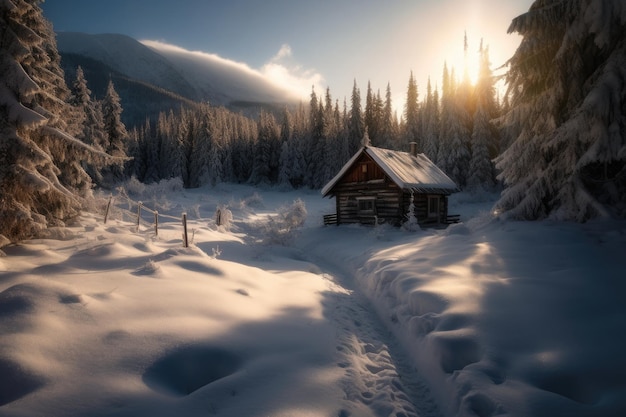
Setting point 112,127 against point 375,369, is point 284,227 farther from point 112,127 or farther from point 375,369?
point 112,127

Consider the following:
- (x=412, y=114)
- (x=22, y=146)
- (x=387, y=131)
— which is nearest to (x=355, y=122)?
(x=387, y=131)

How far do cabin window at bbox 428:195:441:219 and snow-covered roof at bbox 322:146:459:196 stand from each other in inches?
32.2

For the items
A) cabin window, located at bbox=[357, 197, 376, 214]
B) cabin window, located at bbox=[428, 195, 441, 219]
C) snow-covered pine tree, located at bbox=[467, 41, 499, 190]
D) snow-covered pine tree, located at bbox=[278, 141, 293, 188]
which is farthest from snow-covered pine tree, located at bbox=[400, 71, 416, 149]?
cabin window, located at bbox=[357, 197, 376, 214]

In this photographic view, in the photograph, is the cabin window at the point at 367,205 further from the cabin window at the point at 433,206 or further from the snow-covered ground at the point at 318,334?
the snow-covered ground at the point at 318,334

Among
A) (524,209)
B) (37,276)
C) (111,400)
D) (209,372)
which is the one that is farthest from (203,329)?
(524,209)

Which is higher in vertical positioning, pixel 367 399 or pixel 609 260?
pixel 609 260

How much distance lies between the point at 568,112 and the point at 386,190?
1148 centimetres

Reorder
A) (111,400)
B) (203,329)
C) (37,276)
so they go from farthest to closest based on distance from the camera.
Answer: (37,276) → (203,329) → (111,400)

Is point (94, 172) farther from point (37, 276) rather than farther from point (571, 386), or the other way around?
point (571, 386)

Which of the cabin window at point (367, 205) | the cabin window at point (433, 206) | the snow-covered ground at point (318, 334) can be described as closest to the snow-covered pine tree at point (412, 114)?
the cabin window at point (433, 206)

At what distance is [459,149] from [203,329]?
40.6 m

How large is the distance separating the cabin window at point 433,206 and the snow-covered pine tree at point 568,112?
10.5 m

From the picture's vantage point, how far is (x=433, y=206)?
22.5 m

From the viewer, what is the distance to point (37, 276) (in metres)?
6.67
